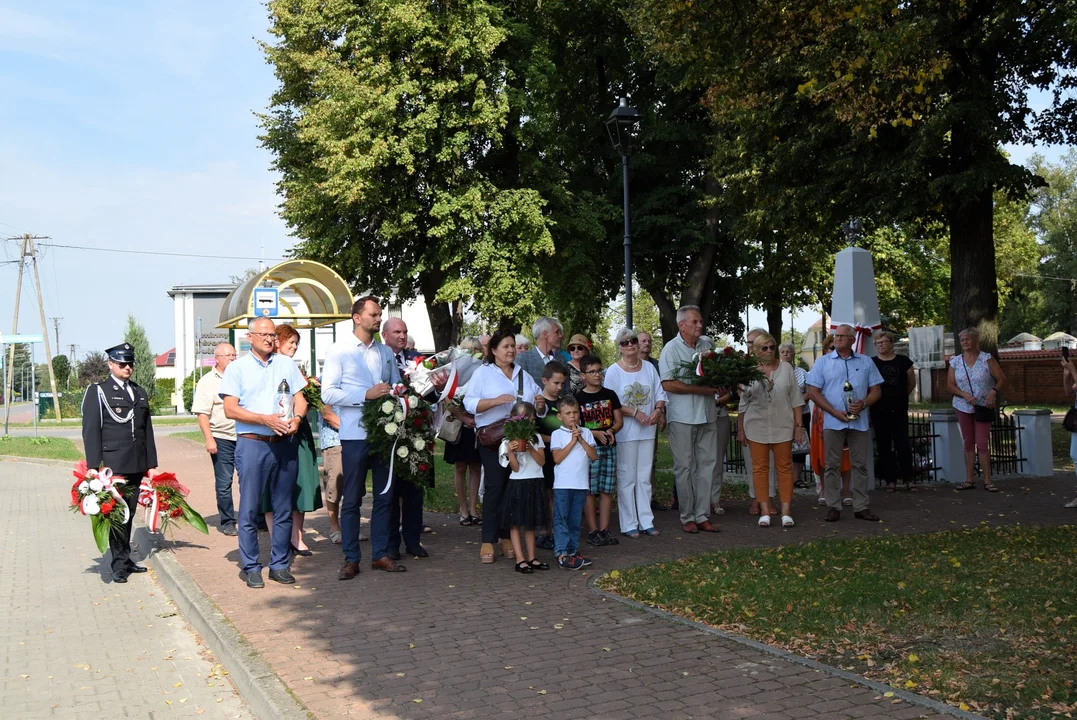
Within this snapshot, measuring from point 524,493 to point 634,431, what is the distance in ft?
5.98

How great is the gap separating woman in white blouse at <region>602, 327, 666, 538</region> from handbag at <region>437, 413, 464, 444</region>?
1.67m

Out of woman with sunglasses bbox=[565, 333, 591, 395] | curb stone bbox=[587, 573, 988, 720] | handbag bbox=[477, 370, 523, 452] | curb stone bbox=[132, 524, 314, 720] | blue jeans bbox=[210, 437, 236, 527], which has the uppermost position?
woman with sunglasses bbox=[565, 333, 591, 395]

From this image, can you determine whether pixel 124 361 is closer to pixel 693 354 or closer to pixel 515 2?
pixel 693 354

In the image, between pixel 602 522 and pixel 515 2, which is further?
pixel 515 2

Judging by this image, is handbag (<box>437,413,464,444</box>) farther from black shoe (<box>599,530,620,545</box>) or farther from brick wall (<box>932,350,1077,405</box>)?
brick wall (<box>932,350,1077,405</box>)

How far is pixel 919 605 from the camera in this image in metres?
6.57

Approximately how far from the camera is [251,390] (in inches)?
322

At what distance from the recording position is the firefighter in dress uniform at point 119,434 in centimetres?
916

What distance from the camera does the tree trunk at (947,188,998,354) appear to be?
654 inches

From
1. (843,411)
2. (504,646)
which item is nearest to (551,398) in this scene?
(504,646)

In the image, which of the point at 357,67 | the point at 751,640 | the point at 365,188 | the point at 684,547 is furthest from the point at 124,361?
the point at 357,67

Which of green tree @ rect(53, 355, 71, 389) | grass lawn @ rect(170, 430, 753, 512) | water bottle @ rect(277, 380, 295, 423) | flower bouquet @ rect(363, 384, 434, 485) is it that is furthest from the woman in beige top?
green tree @ rect(53, 355, 71, 389)

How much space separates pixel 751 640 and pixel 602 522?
12.4 feet

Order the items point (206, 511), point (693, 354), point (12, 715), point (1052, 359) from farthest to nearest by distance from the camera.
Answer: point (1052, 359) → point (206, 511) → point (693, 354) → point (12, 715)
